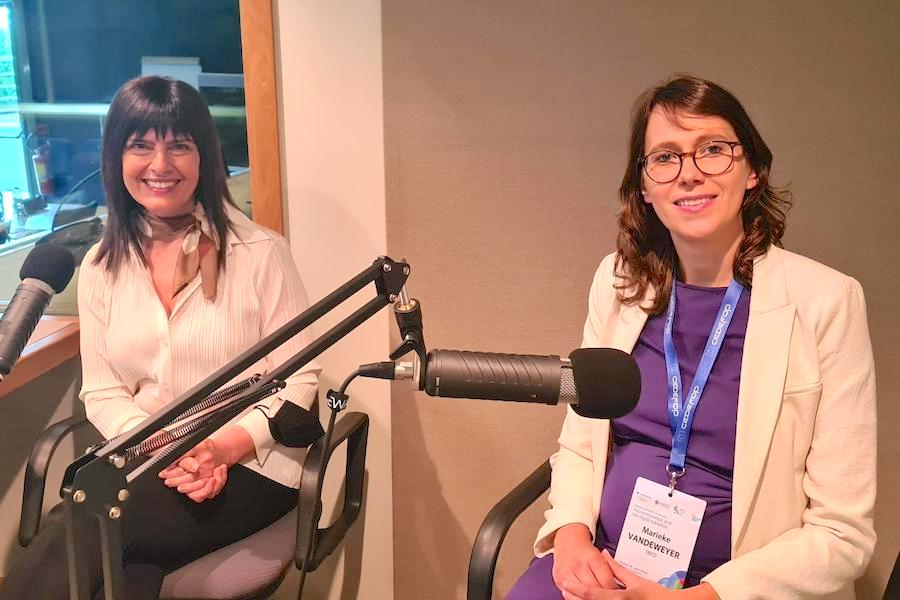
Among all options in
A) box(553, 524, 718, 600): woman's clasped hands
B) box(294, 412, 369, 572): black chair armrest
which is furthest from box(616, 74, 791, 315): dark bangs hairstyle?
box(294, 412, 369, 572): black chair armrest

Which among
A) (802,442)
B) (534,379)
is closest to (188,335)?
(534,379)

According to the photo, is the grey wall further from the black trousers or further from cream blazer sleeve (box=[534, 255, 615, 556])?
the black trousers

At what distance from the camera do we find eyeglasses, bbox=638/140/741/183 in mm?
1498

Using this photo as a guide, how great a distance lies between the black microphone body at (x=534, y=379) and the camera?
2.82 feet

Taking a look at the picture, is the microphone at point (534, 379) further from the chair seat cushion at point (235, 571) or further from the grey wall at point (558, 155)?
the grey wall at point (558, 155)

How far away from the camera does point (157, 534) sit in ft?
5.51

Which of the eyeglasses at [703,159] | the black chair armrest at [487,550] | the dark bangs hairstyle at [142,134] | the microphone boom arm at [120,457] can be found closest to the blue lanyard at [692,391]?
the eyeglasses at [703,159]

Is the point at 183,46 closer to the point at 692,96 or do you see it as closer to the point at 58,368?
the point at 58,368

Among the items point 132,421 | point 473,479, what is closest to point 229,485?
point 132,421

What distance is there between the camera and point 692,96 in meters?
1.53

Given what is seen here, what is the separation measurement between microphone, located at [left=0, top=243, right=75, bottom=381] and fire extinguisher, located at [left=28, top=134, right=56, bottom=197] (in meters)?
1.08

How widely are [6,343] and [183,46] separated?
127 cm

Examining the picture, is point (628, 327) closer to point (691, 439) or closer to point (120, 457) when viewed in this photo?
point (691, 439)

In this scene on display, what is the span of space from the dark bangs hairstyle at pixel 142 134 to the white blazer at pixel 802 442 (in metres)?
1.19
